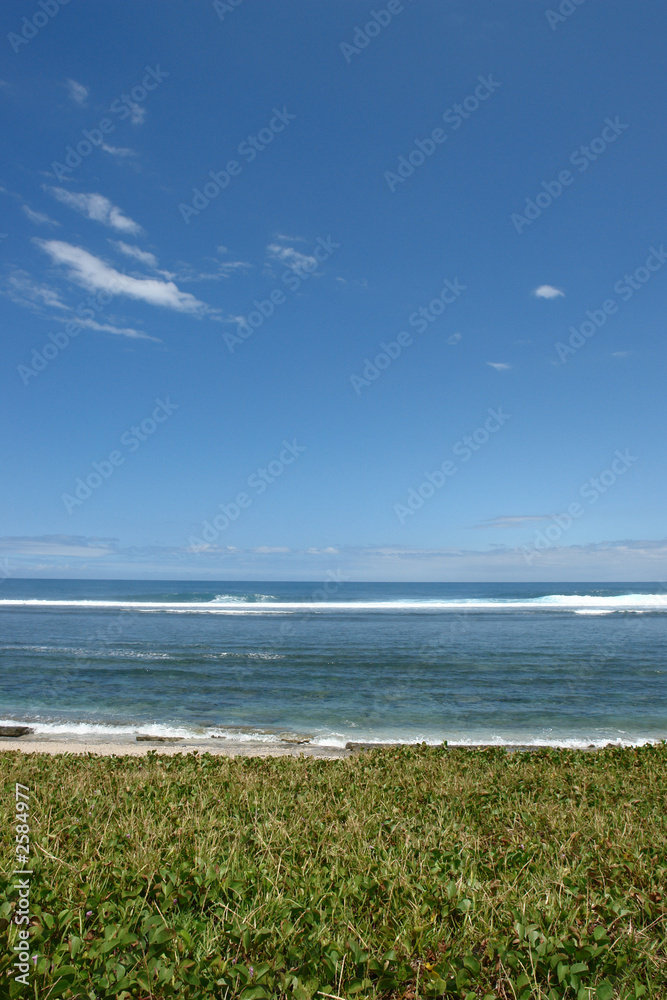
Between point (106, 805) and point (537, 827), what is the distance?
4.13m

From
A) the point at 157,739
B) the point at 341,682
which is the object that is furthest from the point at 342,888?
the point at 341,682

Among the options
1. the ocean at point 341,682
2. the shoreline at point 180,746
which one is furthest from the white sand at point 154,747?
the ocean at point 341,682

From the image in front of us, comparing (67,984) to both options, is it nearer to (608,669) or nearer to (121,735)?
(121,735)

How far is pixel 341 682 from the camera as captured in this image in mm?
22406

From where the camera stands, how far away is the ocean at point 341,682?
1616cm

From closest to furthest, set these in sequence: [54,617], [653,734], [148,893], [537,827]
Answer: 1. [148,893]
2. [537,827]
3. [653,734]
4. [54,617]

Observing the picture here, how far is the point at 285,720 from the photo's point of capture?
55.8 feet

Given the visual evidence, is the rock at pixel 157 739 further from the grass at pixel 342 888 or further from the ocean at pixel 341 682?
the grass at pixel 342 888

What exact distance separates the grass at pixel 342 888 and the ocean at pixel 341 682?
9.11 m

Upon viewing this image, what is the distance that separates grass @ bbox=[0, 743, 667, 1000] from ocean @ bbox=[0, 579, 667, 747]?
9.11 metres

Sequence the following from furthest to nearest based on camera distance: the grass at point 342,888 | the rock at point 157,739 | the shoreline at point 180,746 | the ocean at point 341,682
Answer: the ocean at point 341,682, the rock at point 157,739, the shoreline at point 180,746, the grass at point 342,888

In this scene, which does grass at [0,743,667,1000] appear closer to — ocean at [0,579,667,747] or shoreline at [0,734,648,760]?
shoreline at [0,734,648,760]

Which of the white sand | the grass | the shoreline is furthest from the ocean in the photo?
the grass

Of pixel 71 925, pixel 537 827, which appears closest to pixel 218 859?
pixel 71 925
